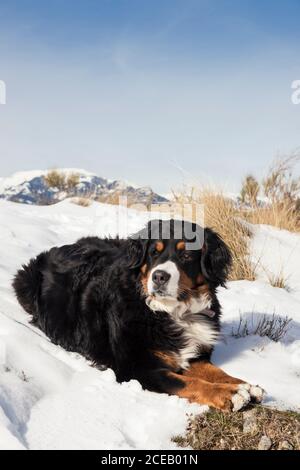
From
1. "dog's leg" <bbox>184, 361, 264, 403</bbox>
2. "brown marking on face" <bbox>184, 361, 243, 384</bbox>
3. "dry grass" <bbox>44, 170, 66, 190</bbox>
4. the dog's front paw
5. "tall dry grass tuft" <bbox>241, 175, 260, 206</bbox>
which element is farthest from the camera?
"dry grass" <bbox>44, 170, 66, 190</bbox>

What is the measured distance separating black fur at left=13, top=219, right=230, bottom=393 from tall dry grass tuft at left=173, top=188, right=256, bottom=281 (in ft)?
9.26

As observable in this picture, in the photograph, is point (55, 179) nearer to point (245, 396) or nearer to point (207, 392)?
point (207, 392)

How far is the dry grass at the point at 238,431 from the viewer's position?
2.97m

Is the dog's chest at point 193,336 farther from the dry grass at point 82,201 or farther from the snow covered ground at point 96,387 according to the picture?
the dry grass at point 82,201

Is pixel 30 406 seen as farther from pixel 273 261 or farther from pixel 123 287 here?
pixel 273 261

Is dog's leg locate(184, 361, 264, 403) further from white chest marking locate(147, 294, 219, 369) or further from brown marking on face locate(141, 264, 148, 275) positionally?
brown marking on face locate(141, 264, 148, 275)

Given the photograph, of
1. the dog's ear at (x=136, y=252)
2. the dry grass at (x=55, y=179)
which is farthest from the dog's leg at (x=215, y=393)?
the dry grass at (x=55, y=179)

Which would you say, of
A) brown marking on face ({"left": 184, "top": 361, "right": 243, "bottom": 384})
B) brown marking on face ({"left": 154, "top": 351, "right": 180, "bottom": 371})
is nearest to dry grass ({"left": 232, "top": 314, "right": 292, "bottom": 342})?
brown marking on face ({"left": 184, "top": 361, "right": 243, "bottom": 384})

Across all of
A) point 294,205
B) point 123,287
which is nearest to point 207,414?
point 123,287

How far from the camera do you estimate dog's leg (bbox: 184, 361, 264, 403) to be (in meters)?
3.34

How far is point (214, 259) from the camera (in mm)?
4262

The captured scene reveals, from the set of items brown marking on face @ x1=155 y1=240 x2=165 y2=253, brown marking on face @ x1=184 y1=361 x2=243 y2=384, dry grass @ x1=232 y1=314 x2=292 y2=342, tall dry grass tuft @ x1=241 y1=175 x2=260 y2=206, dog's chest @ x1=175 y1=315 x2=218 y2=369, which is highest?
brown marking on face @ x1=155 y1=240 x2=165 y2=253

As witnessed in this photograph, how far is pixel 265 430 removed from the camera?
304cm

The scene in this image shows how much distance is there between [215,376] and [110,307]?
986 mm
